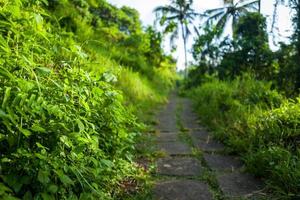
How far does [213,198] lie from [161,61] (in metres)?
15.1

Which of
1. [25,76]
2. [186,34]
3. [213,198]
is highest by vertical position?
[186,34]

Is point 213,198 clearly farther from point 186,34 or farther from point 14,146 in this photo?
point 186,34

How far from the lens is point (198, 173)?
10.3ft

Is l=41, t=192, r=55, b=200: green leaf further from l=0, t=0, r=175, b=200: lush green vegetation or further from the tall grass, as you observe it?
the tall grass

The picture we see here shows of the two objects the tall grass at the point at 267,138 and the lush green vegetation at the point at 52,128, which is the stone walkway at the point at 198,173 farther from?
the lush green vegetation at the point at 52,128

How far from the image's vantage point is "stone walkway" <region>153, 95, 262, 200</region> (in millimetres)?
2650

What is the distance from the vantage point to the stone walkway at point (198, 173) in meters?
2.65

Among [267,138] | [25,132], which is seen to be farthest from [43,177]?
[267,138]

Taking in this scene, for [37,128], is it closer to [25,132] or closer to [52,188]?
[25,132]

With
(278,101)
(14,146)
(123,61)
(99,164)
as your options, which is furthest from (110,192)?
(123,61)

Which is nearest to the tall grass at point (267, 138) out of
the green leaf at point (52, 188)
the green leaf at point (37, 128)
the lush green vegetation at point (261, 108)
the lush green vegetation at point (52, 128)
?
the lush green vegetation at point (261, 108)

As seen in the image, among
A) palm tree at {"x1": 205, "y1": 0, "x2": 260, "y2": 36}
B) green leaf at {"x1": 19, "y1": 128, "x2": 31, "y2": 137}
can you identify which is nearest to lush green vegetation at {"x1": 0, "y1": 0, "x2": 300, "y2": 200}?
green leaf at {"x1": 19, "y1": 128, "x2": 31, "y2": 137}

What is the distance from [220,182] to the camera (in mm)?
2910

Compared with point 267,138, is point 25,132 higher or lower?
higher
